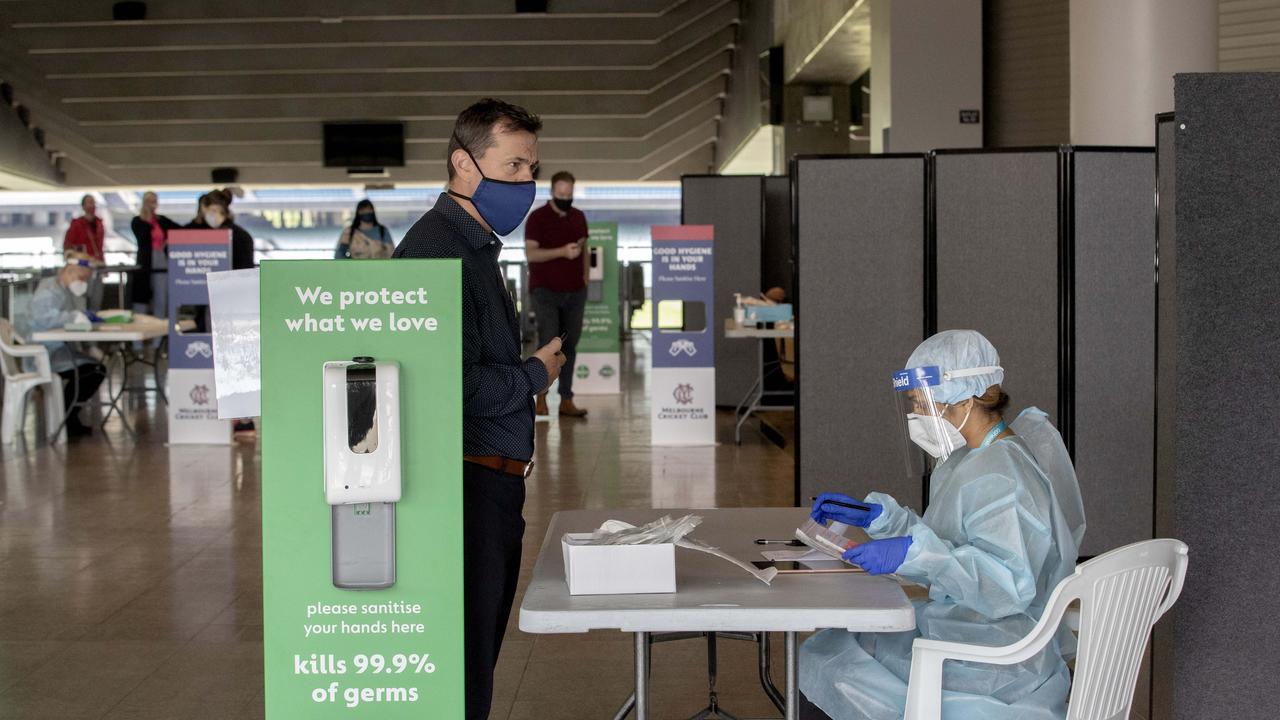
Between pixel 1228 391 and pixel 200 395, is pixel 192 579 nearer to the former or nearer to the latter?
pixel 200 395

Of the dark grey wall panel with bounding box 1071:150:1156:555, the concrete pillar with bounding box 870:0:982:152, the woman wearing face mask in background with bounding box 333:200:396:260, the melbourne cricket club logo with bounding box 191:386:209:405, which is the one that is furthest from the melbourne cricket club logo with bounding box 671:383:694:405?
the dark grey wall panel with bounding box 1071:150:1156:555

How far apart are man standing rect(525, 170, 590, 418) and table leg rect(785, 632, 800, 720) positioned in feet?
21.6

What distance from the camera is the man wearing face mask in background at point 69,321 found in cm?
840

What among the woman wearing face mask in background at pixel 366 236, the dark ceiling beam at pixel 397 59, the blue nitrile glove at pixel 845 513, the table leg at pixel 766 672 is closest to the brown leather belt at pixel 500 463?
the blue nitrile glove at pixel 845 513

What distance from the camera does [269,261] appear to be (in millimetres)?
1981

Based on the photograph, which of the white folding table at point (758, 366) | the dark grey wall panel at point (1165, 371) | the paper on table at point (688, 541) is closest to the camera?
the paper on table at point (688, 541)

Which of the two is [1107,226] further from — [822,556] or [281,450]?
[281,450]

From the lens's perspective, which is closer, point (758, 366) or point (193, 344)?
point (193, 344)

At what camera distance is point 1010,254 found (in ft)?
16.3

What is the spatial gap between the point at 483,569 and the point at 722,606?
63 cm

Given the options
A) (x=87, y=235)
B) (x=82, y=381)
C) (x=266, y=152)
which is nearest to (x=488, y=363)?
(x=82, y=381)

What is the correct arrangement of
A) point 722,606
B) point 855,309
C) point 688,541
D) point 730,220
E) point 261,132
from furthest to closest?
point 261,132 → point 730,220 → point 855,309 → point 688,541 → point 722,606

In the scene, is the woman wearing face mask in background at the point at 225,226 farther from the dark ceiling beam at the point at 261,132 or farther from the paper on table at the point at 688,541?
the dark ceiling beam at the point at 261,132

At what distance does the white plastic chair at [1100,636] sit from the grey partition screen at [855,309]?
288 cm
